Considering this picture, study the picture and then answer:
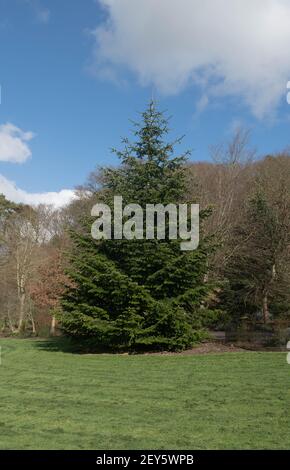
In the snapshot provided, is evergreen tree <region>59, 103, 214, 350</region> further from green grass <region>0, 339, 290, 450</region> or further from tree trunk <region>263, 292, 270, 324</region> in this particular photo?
tree trunk <region>263, 292, 270, 324</region>

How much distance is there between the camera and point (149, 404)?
6.81 m

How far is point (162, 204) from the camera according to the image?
14039mm

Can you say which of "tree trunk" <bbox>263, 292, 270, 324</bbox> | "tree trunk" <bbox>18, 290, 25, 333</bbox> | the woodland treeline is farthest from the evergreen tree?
"tree trunk" <bbox>18, 290, 25, 333</bbox>

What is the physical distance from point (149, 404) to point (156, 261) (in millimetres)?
6540

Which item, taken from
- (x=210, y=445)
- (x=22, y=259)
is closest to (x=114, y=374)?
(x=210, y=445)

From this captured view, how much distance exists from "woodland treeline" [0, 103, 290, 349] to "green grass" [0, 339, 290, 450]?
7.54 feet

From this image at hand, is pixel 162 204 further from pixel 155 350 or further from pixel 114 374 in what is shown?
pixel 114 374

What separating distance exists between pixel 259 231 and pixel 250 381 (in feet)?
58.6

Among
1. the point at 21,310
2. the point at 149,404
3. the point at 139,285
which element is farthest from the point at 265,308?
the point at 149,404

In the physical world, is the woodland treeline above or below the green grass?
above

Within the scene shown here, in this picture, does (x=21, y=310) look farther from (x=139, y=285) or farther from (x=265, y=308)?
(x=139, y=285)

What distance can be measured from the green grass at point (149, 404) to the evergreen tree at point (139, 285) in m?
1.81

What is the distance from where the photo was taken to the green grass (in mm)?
5016

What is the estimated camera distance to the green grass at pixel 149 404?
5.02 meters
